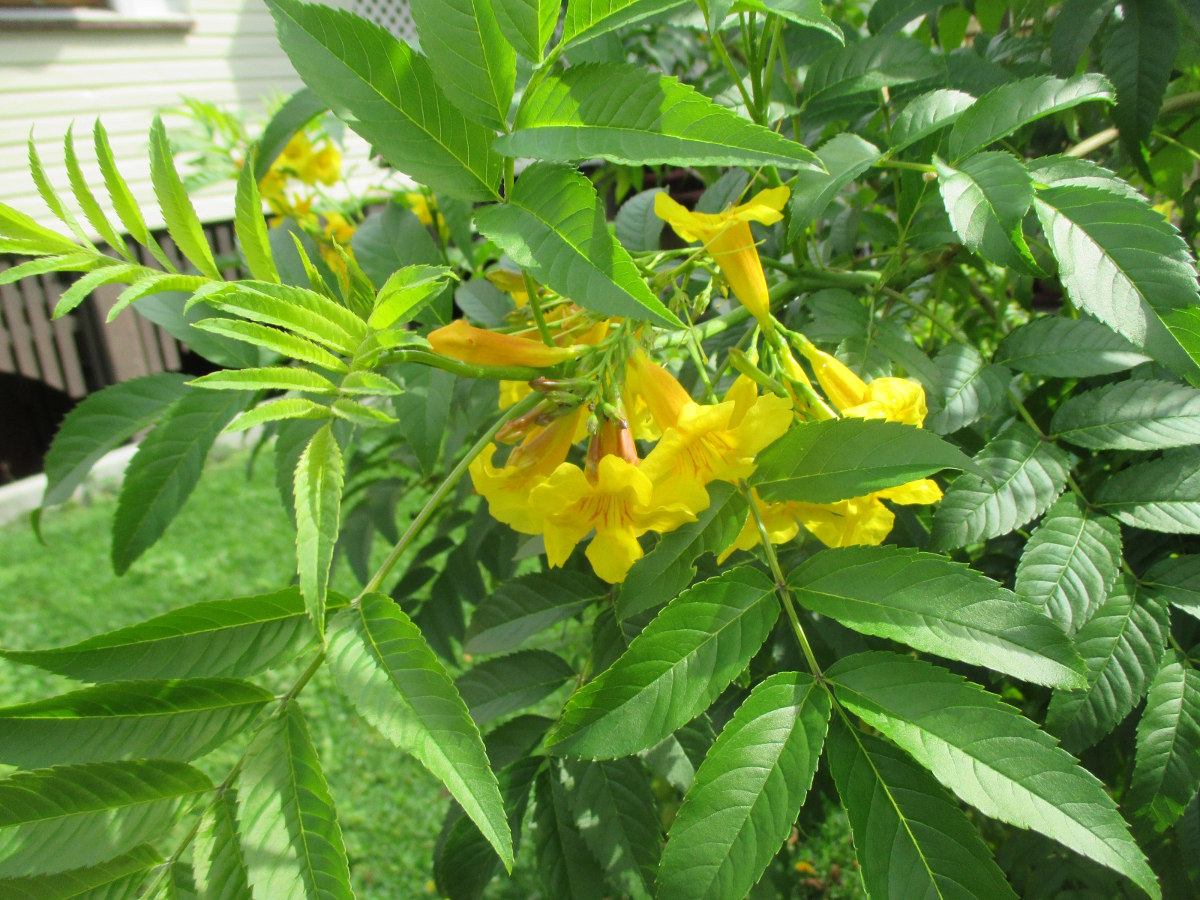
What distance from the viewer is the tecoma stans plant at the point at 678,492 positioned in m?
0.76

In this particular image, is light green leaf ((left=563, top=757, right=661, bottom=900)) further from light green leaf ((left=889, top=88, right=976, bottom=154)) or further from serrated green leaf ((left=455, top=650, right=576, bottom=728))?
light green leaf ((left=889, top=88, right=976, bottom=154))

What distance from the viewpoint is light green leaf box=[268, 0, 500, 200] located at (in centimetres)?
82

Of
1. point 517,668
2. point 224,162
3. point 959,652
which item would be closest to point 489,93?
point 959,652

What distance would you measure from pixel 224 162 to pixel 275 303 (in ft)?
6.88

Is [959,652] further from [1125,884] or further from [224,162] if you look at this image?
[224,162]

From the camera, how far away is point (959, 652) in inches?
31.3

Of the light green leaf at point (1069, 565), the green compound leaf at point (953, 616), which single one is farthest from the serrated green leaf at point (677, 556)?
the light green leaf at point (1069, 565)

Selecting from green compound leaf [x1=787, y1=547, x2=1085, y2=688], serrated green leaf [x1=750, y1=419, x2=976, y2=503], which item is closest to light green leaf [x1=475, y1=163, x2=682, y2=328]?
serrated green leaf [x1=750, y1=419, x2=976, y2=503]

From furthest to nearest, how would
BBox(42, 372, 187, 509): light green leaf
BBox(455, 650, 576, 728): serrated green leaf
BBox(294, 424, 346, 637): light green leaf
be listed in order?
BBox(42, 372, 187, 509): light green leaf, BBox(455, 650, 576, 728): serrated green leaf, BBox(294, 424, 346, 637): light green leaf

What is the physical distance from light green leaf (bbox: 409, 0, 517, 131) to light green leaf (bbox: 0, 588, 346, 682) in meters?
0.53

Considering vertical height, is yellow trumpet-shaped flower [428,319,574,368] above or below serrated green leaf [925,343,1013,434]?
above

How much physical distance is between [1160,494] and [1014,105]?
1.81 feet

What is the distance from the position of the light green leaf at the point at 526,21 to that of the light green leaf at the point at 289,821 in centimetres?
71

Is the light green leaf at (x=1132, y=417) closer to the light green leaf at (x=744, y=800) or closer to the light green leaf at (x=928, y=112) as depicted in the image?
the light green leaf at (x=928, y=112)
